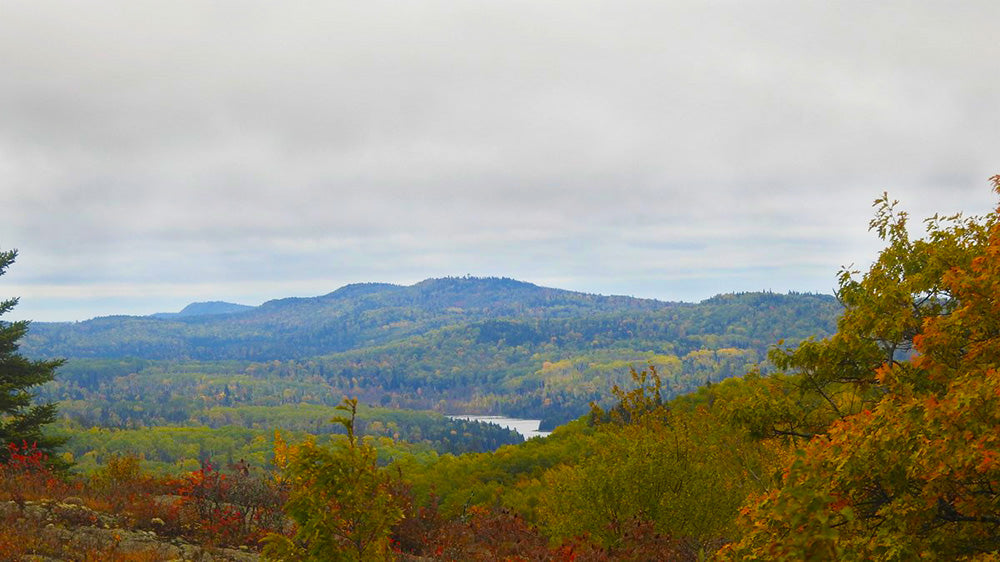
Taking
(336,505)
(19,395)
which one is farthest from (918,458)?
(19,395)

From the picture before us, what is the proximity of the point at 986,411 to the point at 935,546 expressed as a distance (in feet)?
10.6

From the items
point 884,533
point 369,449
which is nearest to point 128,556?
point 369,449

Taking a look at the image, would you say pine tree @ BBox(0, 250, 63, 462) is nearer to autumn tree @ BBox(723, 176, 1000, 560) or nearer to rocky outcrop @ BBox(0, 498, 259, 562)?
rocky outcrop @ BBox(0, 498, 259, 562)

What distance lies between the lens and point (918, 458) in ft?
29.8

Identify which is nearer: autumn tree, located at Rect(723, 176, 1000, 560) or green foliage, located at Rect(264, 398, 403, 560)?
autumn tree, located at Rect(723, 176, 1000, 560)

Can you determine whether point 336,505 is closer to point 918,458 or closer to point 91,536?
point 918,458

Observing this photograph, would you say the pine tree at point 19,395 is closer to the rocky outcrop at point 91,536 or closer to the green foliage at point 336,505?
the rocky outcrop at point 91,536

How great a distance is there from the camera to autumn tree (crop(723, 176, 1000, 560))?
6994 millimetres

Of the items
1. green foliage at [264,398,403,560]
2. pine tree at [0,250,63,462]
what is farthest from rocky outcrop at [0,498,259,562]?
pine tree at [0,250,63,462]

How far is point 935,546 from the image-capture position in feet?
34.1

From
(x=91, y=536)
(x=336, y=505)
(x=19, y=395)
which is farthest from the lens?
(x=19, y=395)

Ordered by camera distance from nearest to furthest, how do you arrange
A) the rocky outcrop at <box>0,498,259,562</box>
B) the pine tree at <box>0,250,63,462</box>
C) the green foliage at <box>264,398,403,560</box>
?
the green foliage at <box>264,398,403,560</box> < the rocky outcrop at <box>0,498,259,562</box> < the pine tree at <box>0,250,63,462</box>

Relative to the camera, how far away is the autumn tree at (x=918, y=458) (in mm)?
6994

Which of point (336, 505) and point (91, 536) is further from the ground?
point (336, 505)
